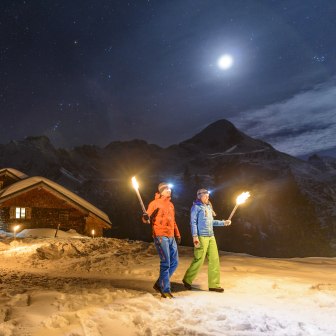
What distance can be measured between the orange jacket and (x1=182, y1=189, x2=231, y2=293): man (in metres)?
0.49

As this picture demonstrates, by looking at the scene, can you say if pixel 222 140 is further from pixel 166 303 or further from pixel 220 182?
pixel 166 303

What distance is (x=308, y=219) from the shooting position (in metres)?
97.9

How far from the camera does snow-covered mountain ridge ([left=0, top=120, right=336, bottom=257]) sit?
86.4 metres

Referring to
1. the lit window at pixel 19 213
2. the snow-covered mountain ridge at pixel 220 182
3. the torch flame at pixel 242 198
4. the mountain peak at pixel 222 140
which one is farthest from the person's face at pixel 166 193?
the mountain peak at pixel 222 140

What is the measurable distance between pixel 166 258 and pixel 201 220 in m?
1.09

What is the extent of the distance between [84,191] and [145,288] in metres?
97.9

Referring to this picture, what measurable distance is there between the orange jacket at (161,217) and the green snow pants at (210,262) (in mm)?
605

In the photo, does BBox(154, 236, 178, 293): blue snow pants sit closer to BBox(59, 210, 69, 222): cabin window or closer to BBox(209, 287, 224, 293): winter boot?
BBox(209, 287, 224, 293): winter boot

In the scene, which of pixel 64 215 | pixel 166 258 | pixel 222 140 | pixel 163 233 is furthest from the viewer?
pixel 222 140

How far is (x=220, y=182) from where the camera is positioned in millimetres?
128500

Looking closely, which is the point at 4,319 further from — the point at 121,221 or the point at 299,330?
the point at 121,221

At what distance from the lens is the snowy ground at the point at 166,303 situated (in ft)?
13.8

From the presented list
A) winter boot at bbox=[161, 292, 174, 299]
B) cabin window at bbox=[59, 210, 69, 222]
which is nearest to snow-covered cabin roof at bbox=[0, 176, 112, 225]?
cabin window at bbox=[59, 210, 69, 222]

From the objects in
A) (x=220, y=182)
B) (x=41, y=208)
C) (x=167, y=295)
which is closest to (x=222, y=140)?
(x=220, y=182)
